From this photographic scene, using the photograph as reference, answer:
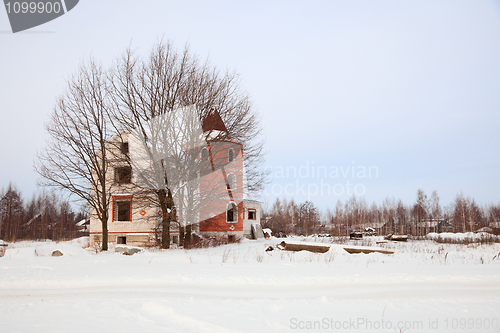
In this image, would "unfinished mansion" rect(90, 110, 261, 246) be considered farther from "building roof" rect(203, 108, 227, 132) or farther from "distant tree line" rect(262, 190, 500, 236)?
"distant tree line" rect(262, 190, 500, 236)

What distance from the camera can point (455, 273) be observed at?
9305mm

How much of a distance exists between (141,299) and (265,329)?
3006mm

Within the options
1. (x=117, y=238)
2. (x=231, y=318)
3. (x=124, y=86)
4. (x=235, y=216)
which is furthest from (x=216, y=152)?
(x=231, y=318)

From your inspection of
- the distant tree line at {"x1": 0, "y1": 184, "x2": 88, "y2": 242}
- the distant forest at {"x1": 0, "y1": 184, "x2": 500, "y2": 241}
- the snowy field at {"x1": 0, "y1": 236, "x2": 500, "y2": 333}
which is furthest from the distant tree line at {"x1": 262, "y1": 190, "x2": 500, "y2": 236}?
the snowy field at {"x1": 0, "y1": 236, "x2": 500, "y2": 333}

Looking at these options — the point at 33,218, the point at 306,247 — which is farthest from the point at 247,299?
the point at 33,218

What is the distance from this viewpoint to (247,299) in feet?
22.6

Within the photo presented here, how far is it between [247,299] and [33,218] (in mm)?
64474

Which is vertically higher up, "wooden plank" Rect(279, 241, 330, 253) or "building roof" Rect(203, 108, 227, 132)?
"building roof" Rect(203, 108, 227, 132)

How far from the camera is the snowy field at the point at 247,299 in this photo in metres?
5.37

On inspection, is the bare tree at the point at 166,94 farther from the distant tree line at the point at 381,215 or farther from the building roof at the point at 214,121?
the distant tree line at the point at 381,215

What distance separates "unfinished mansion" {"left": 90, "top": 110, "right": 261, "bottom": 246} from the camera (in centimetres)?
2005

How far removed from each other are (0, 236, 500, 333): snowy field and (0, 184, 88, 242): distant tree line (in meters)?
46.1

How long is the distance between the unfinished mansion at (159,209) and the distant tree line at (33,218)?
28159 millimetres

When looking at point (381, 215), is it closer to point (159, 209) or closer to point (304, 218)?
point (304, 218)
